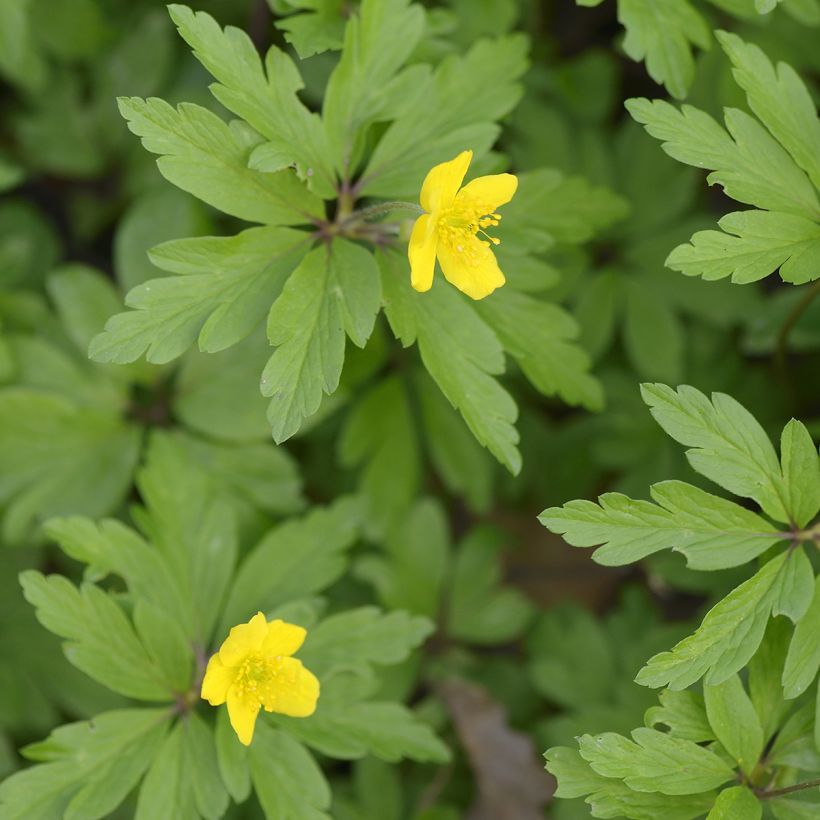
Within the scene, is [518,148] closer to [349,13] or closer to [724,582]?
[349,13]

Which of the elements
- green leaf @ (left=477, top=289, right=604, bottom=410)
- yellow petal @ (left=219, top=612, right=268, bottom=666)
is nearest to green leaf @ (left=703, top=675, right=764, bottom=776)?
green leaf @ (left=477, top=289, right=604, bottom=410)

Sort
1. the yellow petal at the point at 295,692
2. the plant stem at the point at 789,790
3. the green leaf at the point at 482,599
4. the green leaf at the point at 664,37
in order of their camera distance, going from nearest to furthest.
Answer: the plant stem at the point at 789,790 < the yellow petal at the point at 295,692 < the green leaf at the point at 664,37 < the green leaf at the point at 482,599

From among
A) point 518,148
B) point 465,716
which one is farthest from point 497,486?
point 518,148

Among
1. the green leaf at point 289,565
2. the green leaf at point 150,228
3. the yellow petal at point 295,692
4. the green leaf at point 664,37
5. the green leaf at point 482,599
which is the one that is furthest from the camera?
the green leaf at point 482,599

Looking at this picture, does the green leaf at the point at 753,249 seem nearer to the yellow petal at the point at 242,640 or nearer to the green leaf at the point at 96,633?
the yellow petal at the point at 242,640

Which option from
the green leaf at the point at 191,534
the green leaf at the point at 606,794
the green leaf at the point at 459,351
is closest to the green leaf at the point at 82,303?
the green leaf at the point at 191,534

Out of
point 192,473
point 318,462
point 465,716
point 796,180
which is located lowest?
point 465,716

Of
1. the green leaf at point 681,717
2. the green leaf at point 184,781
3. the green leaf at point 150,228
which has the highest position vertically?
the green leaf at point 150,228
